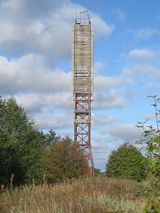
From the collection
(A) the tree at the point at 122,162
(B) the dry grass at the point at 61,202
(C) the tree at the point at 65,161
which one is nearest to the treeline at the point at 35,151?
(C) the tree at the point at 65,161

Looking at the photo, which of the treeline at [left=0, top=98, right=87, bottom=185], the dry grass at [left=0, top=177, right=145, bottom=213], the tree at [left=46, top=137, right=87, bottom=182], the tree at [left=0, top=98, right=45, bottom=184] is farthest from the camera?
the tree at [left=46, top=137, right=87, bottom=182]

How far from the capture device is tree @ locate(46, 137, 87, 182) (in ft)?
148

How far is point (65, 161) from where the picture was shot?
46062 mm

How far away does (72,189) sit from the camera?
42.0ft

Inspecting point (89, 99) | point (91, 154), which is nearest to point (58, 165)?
point (91, 154)

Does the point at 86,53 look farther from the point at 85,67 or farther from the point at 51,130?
the point at 51,130

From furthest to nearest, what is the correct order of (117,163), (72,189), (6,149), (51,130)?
1. (51,130)
2. (117,163)
3. (6,149)
4. (72,189)

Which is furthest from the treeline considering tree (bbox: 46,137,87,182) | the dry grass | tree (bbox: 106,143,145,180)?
the dry grass

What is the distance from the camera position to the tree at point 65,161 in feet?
148

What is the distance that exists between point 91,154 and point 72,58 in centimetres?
1546

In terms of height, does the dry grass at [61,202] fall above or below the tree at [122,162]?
below

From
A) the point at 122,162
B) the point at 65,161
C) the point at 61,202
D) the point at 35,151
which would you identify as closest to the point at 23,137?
the point at 35,151

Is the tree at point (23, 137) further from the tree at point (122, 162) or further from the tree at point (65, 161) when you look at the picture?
the tree at point (122, 162)

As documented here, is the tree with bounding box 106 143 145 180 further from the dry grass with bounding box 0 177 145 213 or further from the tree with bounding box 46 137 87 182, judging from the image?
the dry grass with bounding box 0 177 145 213
